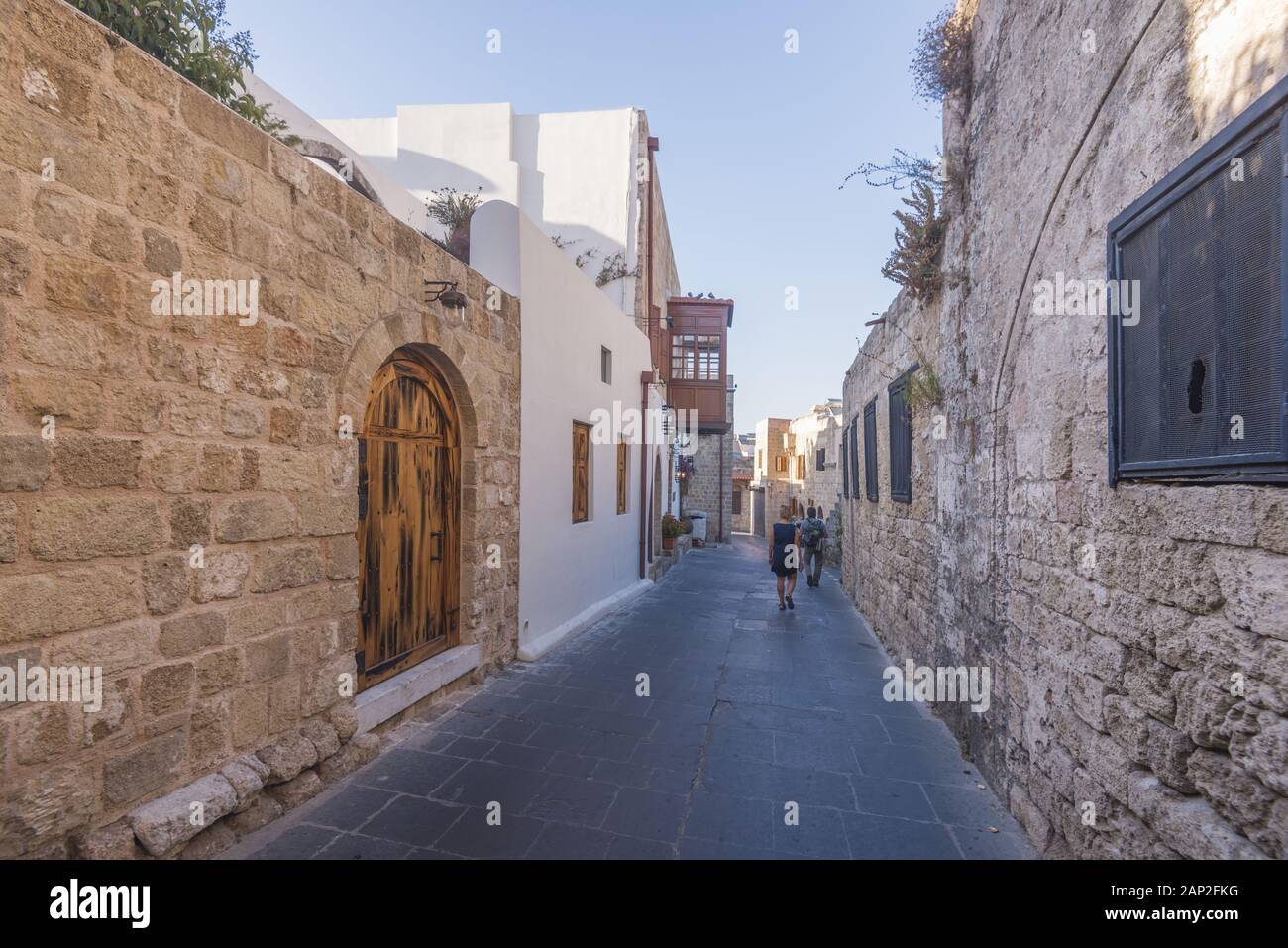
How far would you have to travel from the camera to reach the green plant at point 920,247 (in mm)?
4637

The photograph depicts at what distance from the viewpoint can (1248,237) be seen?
166 centimetres

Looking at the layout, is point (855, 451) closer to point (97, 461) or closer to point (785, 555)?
point (785, 555)

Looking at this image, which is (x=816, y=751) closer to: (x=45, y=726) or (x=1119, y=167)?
(x=1119, y=167)

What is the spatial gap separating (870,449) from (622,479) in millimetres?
3605

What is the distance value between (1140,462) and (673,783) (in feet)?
8.30

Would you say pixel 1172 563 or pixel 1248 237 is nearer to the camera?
pixel 1248 237

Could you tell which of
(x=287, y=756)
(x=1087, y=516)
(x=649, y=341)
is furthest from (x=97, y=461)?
(x=649, y=341)

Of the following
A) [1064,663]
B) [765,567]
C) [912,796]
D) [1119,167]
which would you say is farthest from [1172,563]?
[765,567]

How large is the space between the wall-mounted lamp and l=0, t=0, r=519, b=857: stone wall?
0.62 m

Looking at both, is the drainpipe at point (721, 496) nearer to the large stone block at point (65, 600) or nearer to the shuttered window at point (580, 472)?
the shuttered window at point (580, 472)

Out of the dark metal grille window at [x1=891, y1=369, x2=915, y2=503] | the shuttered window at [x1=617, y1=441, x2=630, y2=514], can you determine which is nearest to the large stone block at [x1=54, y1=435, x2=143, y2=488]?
the dark metal grille window at [x1=891, y1=369, x2=915, y2=503]

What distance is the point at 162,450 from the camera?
236cm

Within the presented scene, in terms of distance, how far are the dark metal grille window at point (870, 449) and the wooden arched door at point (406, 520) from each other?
4.85 m

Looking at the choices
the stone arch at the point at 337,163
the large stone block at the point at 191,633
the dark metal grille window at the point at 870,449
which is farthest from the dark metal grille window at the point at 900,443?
the large stone block at the point at 191,633
